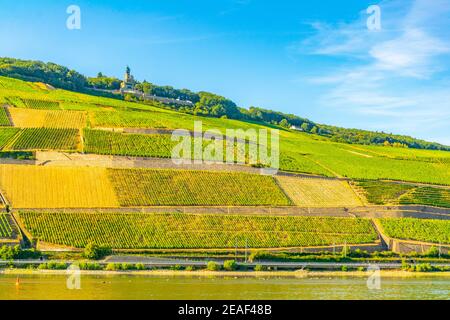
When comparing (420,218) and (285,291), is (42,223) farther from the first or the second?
(420,218)

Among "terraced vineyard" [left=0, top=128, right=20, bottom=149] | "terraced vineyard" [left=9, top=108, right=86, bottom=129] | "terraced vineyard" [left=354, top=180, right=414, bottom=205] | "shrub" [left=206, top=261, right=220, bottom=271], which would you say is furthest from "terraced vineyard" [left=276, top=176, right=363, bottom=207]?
"terraced vineyard" [left=0, top=128, right=20, bottom=149]

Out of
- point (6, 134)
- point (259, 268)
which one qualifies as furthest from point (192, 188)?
point (6, 134)

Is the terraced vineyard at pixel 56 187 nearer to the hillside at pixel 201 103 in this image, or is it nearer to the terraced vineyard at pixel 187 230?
the terraced vineyard at pixel 187 230

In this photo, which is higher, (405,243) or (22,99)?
(22,99)

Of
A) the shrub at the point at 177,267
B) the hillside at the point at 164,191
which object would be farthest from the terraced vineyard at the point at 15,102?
the shrub at the point at 177,267

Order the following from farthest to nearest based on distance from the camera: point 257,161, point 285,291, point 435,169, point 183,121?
point 183,121
point 435,169
point 257,161
point 285,291
